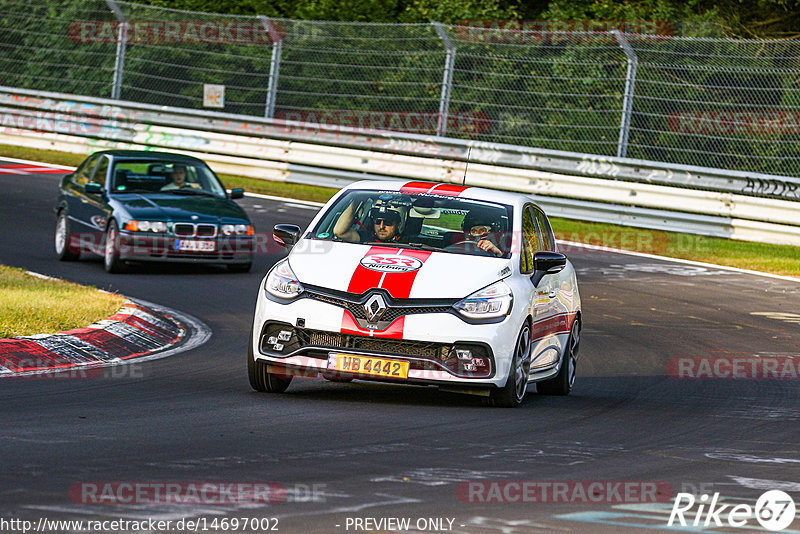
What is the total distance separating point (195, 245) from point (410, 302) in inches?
340

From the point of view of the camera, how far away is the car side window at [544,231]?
11234 mm

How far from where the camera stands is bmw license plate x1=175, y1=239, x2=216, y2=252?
17.3 metres

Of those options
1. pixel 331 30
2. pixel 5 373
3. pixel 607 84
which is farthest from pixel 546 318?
pixel 331 30

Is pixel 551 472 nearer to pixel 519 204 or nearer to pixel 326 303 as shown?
pixel 326 303

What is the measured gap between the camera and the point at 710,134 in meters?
23.3

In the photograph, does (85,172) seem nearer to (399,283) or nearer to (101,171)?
(101,171)

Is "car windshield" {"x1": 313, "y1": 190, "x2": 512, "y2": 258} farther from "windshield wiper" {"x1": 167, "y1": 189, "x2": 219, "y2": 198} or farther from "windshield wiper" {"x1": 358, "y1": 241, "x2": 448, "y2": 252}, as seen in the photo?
"windshield wiper" {"x1": 167, "y1": 189, "x2": 219, "y2": 198}

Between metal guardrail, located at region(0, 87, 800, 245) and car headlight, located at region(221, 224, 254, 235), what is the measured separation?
4150 millimetres

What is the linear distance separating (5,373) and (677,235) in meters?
15.4

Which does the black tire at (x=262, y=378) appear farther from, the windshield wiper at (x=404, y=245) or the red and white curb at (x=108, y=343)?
the red and white curb at (x=108, y=343)

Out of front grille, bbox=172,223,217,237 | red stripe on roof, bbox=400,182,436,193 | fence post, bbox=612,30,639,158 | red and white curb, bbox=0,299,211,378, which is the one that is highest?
fence post, bbox=612,30,639,158

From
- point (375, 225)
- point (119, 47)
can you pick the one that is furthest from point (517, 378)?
point (119, 47)

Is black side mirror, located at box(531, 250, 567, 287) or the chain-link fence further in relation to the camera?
the chain-link fence

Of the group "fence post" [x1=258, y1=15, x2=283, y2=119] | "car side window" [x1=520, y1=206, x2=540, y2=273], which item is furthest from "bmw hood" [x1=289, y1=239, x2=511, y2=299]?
"fence post" [x1=258, y1=15, x2=283, y2=119]
